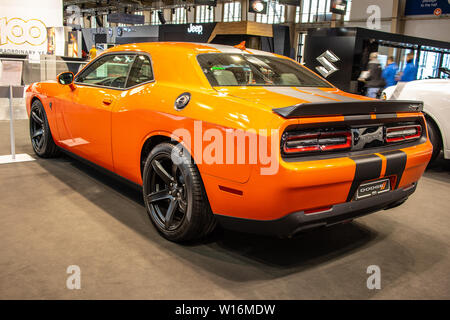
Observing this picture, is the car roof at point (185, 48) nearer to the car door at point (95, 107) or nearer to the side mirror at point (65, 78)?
the car door at point (95, 107)

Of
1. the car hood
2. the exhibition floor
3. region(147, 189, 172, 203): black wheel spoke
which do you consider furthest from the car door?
the car hood

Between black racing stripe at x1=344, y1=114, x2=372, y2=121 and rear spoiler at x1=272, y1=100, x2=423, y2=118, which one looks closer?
rear spoiler at x1=272, y1=100, x2=423, y2=118

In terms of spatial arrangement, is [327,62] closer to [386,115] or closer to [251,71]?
[251,71]

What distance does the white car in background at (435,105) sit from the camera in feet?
16.7

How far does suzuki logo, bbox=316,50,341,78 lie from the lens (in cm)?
1223

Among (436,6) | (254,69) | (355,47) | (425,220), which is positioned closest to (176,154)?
(254,69)

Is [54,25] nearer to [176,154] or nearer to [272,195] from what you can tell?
[176,154]

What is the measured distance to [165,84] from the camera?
2902mm

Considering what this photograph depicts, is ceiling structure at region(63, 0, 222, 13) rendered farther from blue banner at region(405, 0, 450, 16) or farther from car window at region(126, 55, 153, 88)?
car window at region(126, 55, 153, 88)

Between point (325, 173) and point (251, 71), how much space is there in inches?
46.2

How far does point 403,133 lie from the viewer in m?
2.78

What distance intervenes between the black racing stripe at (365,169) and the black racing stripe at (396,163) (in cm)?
10

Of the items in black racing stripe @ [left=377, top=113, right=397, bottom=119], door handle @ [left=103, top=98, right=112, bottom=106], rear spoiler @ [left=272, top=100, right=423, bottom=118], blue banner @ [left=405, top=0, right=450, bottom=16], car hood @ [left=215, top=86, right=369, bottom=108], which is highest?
blue banner @ [left=405, top=0, right=450, bottom=16]

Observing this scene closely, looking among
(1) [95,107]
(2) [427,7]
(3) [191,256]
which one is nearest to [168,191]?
(3) [191,256]
